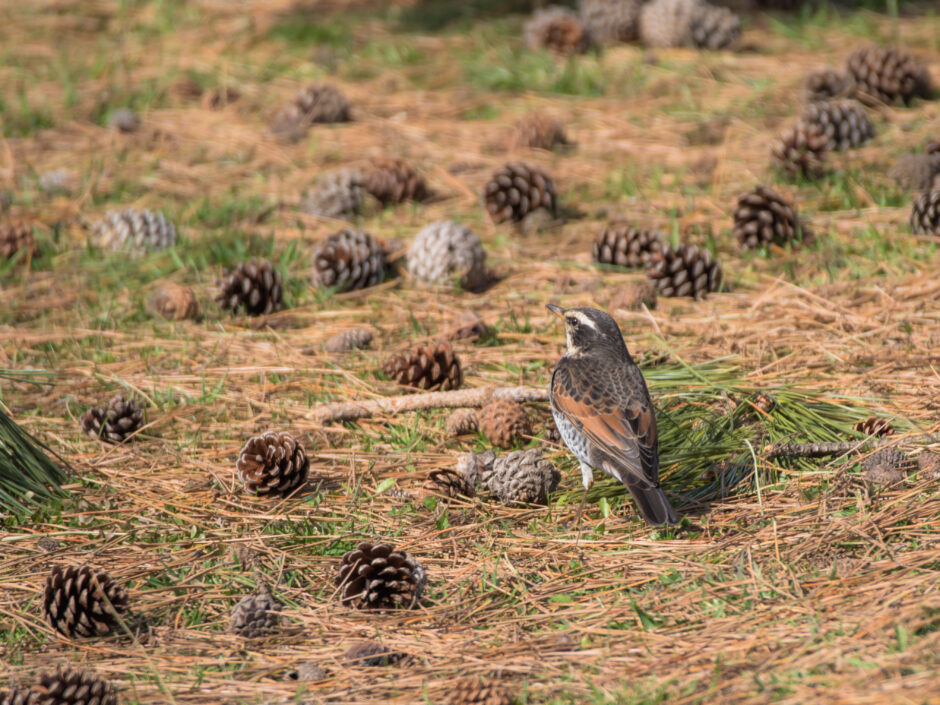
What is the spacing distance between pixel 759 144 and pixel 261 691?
5636 millimetres

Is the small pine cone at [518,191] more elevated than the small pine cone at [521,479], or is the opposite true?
A: the small pine cone at [518,191]

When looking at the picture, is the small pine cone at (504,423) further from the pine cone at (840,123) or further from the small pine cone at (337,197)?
the pine cone at (840,123)

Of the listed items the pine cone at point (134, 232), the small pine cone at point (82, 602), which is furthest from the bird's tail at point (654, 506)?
the pine cone at point (134, 232)

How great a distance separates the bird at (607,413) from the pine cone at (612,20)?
5418mm

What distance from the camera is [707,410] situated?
14.2 ft

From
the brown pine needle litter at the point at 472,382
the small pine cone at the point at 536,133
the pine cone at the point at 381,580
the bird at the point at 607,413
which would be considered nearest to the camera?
the brown pine needle litter at the point at 472,382

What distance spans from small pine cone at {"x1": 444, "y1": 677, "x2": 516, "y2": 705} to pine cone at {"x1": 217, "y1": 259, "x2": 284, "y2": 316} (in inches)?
133

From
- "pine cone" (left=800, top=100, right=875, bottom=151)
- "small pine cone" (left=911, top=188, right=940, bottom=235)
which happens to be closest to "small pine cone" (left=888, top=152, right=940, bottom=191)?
"small pine cone" (left=911, top=188, right=940, bottom=235)

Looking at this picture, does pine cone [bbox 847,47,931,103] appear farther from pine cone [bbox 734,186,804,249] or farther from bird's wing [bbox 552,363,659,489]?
bird's wing [bbox 552,363,659,489]

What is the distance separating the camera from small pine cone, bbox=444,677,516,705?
2742 mm

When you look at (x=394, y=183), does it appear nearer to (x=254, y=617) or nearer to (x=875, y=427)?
(x=875, y=427)

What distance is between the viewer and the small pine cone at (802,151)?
6.52m

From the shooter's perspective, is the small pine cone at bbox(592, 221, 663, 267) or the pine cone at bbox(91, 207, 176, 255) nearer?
the small pine cone at bbox(592, 221, 663, 267)

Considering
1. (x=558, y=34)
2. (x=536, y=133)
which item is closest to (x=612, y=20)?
(x=558, y=34)
